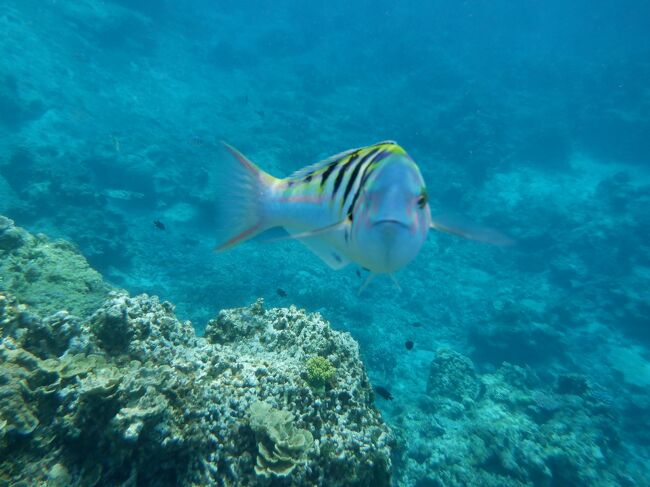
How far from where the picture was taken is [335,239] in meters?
1.60

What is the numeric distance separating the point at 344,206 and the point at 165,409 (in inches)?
92.4

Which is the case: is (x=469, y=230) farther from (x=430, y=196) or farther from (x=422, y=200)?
(x=430, y=196)

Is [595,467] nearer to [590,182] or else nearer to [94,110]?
[590,182]

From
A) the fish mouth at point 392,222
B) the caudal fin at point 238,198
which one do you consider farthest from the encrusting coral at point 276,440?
the fish mouth at point 392,222

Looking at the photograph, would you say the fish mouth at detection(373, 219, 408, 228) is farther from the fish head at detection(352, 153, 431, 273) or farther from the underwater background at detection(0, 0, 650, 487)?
the underwater background at detection(0, 0, 650, 487)

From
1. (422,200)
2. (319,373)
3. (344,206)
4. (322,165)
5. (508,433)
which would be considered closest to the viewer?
(422,200)

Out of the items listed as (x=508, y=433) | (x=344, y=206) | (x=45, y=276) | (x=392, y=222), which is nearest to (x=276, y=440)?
(x=344, y=206)

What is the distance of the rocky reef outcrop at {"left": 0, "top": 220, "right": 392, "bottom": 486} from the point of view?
253 centimetres

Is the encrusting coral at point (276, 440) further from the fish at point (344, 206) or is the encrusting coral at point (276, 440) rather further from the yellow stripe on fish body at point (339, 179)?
the yellow stripe on fish body at point (339, 179)

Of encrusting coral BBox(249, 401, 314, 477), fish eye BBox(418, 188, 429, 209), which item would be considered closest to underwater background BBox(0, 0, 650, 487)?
encrusting coral BBox(249, 401, 314, 477)

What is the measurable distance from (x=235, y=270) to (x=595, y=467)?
11.6 metres

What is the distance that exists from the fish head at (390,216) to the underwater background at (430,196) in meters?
1.25

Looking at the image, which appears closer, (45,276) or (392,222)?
(392,222)

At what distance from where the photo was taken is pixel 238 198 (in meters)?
2.31
